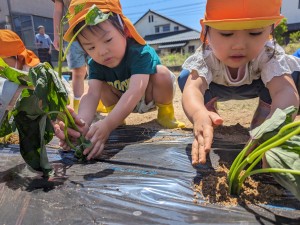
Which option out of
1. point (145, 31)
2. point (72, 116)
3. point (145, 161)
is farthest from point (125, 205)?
point (145, 31)

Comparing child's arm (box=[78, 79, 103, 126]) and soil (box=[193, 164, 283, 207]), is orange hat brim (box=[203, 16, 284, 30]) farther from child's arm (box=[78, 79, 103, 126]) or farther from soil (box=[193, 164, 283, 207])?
child's arm (box=[78, 79, 103, 126])

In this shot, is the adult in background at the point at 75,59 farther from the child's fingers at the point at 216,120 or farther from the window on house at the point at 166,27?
the window on house at the point at 166,27

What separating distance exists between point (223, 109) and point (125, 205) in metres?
1.89

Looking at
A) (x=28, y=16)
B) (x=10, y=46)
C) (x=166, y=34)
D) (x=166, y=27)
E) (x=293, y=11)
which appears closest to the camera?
(x=10, y=46)

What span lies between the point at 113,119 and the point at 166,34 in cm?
2534

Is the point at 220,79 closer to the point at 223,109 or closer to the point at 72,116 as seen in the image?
the point at 72,116

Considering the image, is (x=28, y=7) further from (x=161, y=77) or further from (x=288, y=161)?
(x=288, y=161)

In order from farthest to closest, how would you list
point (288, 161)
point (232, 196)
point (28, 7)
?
point (28, 7) → point (232, 196) → point (288, 161)

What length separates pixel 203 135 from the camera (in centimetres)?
81

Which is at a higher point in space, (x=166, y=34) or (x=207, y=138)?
(x=207, y=138)

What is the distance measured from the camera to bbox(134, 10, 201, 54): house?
832 inches

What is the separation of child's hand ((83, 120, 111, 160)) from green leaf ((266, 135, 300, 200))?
668 millimetres

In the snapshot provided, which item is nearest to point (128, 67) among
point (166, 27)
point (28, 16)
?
point (28, 16)

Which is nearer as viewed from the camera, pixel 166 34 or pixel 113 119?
pixel 113 119
